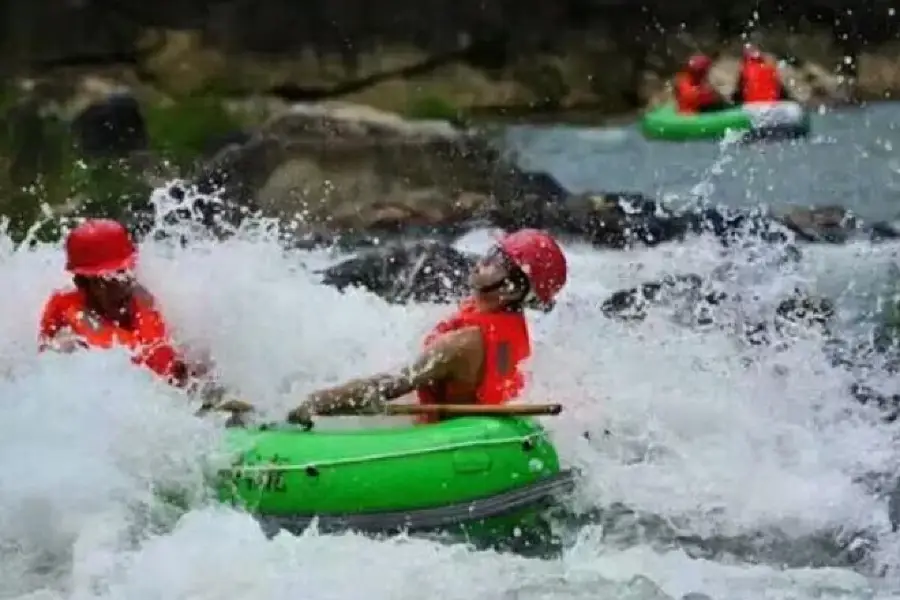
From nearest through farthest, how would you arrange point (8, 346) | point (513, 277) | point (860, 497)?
point (513, 277) < point (860, 497) < point (8, 346)

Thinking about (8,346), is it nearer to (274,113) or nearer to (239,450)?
(239,450)

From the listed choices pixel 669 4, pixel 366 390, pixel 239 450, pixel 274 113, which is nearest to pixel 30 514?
pixel 239 450

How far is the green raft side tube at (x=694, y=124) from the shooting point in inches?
605

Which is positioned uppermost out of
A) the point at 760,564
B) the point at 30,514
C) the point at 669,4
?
the point at 669,4

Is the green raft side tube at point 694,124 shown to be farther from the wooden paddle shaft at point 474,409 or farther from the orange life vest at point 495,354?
the wooden paddle shaft at point 474,409

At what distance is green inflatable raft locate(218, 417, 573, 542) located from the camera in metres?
5.45

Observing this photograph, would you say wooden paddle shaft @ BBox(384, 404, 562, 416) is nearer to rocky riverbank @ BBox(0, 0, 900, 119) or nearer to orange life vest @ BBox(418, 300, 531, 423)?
orange life vest @ BBox(418, 300, 531, 423)

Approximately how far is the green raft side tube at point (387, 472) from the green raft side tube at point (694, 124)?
10.3 metres

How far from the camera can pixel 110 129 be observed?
17.3m

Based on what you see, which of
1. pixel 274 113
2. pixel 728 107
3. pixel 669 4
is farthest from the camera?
pixel 669 4

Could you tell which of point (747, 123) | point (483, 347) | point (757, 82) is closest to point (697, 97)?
point (757, 82)

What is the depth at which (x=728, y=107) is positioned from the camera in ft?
51.9

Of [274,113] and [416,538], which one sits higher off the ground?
[274,113]

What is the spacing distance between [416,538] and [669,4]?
679 inches
